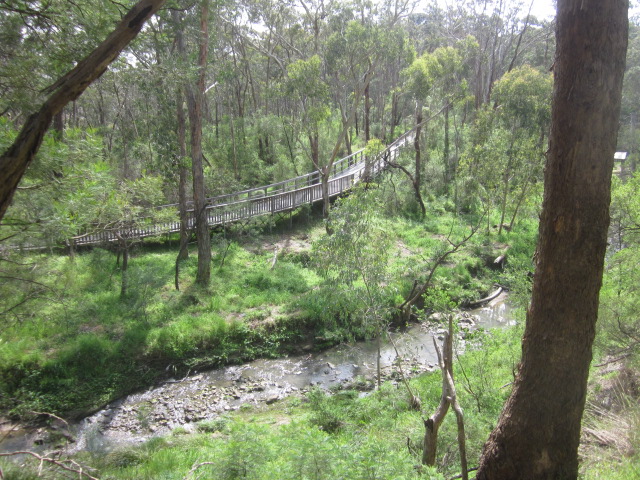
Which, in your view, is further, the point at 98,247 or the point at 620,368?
the point at 98,247

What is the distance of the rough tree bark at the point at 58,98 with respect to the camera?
2346 mm

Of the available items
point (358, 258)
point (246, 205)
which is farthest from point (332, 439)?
point (246, 205)

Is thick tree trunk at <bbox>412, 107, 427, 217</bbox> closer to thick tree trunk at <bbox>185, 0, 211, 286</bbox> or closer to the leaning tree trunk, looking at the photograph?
thick tree trunk at <bbox>185, 0, 211, 286</bbox>

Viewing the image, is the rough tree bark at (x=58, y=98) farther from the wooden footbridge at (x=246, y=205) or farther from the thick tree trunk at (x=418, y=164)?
the thick tree trunk at (x=418, y=164)

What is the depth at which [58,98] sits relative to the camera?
249 centimetres

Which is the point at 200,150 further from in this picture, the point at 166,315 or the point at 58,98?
the point at 58,98

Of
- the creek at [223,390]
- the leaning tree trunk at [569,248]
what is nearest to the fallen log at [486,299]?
the creek at [223,390]

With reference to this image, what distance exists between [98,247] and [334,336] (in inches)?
353

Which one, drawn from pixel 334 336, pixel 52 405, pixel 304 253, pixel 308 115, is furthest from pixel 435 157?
pixel 52 405

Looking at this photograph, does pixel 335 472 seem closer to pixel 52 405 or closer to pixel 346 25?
pixel 52 405

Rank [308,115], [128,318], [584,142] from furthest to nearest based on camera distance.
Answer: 1. [308,115]
2. [128,318]
3. [584,142]

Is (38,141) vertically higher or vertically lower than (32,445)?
higher

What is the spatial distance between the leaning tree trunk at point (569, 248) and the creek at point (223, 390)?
5.16m

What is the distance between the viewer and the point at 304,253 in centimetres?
1672
